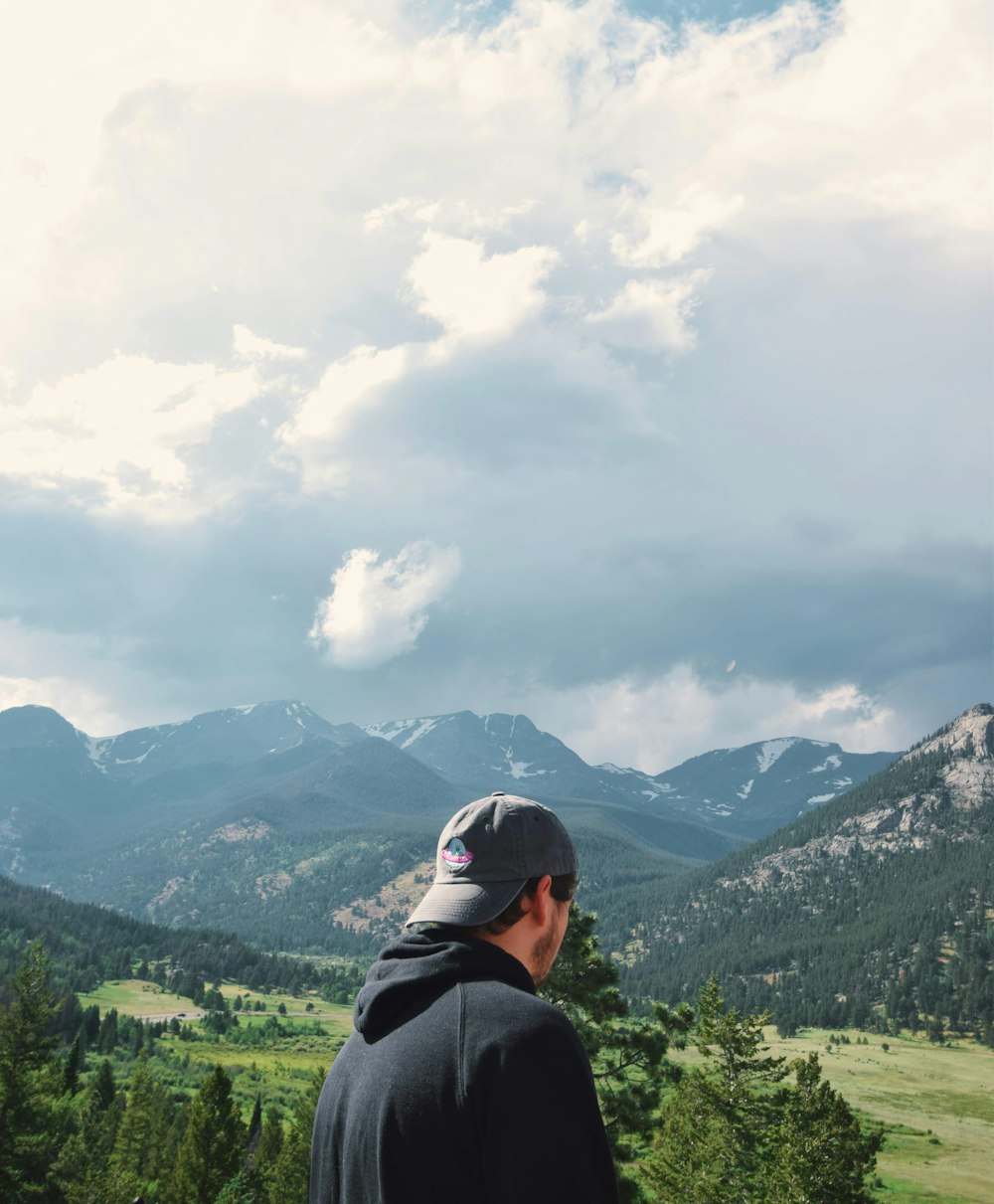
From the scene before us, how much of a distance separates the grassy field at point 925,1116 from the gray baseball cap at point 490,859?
116 metres

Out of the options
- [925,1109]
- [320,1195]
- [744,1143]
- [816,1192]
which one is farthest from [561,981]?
[925,1109]

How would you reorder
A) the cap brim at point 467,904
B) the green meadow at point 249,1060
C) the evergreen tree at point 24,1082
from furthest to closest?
the green meadow at point 249,1060
the evergreen tree at point 24,1082
the cap brim at point 467,904

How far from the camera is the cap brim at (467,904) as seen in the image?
11.9ft

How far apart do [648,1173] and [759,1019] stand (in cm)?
784

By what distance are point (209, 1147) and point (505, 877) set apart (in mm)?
58728

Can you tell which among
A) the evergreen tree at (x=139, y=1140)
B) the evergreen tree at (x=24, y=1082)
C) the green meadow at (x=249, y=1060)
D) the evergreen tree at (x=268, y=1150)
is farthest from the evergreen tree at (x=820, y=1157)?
the green meadow at (x=249, y=1060)

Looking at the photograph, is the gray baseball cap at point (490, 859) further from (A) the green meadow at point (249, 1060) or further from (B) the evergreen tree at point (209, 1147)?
(A) the green meadow at point (249, 1060)

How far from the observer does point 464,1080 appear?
3.02 metres

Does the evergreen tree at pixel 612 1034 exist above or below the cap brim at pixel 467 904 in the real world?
below

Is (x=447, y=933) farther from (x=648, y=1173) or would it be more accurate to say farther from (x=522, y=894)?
(x=648, y=1173)

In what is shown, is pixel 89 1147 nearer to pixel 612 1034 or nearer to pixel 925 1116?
pixel 612 1034

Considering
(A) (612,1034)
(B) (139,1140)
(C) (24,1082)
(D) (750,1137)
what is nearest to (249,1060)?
(B) (139,1140)

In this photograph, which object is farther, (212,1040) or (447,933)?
(212,1040)

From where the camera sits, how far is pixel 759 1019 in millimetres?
37531
